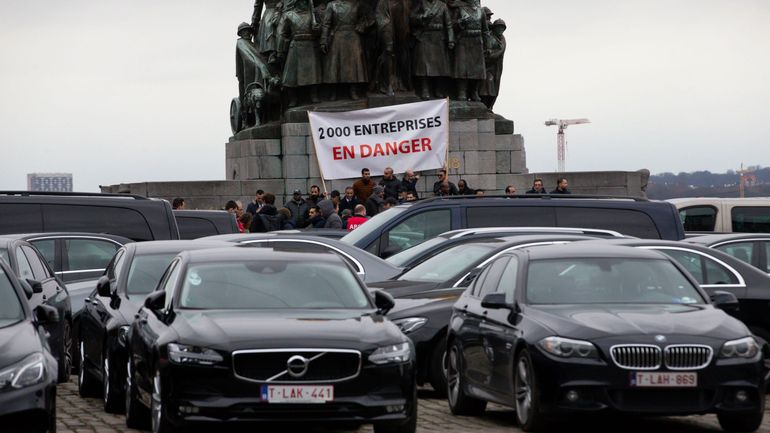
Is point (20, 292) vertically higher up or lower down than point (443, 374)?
higher up

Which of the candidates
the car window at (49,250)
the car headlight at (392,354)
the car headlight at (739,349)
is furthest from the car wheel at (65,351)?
the car headlight at (739,349)

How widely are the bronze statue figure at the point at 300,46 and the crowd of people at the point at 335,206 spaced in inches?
209

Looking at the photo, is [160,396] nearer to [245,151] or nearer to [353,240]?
[353,240]

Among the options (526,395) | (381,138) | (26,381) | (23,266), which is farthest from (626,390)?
(381,138)

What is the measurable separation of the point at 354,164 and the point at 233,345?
25702mm

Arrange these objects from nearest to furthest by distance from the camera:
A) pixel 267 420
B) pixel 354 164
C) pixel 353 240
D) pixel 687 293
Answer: pixel 267 420, pixel 687 293, pixel 353 240, pixel 354 164

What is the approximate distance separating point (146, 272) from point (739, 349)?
17.8 feet

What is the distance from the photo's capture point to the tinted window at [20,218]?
21.1 meters

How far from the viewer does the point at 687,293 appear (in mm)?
12602

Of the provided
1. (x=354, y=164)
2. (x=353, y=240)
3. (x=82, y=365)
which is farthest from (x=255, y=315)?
(x=354, y=164)

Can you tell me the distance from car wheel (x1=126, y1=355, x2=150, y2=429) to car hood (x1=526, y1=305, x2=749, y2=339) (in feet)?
9.08

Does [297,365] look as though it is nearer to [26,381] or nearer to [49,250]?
[26,381]

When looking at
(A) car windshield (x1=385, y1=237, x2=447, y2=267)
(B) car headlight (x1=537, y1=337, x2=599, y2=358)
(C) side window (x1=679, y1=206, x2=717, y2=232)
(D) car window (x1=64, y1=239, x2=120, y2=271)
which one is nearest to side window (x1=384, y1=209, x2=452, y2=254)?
(A) car windshield (x1=385, y1=237, x2=447, y2=267)

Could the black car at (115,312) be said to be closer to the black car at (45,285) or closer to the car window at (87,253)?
the black car at (45,285)
